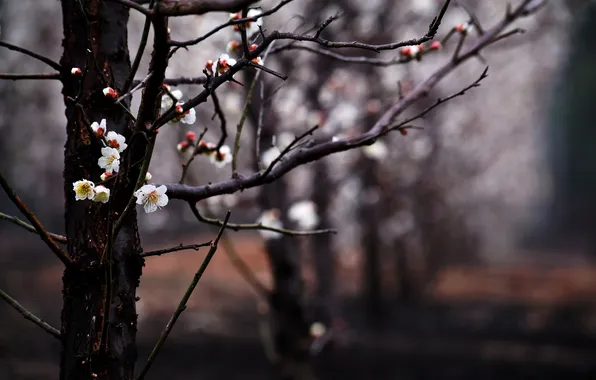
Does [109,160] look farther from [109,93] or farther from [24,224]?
[24,224]

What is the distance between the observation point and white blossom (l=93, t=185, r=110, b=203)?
5.16ft

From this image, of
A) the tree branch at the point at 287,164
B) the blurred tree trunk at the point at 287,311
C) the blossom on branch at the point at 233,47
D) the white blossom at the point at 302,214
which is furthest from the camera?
the white blossom at the point at 302,214

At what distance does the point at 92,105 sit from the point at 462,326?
10.0 meters

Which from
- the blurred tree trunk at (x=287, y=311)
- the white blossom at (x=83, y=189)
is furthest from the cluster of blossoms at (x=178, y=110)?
the blurred tree trunk at (x=287, y=311)

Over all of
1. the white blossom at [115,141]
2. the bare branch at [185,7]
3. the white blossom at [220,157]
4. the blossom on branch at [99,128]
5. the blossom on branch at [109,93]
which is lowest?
the white blossom at [115,141]

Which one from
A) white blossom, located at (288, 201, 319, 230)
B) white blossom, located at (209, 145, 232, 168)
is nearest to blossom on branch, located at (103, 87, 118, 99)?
white blossom, located at (209, 145, 232, 168)

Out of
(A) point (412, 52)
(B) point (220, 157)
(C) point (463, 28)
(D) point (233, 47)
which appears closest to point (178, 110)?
(B) point (220, 157)

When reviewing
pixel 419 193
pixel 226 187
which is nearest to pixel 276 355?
pixel 226 187

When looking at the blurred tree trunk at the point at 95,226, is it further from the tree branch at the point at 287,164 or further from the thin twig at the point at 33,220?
the tree branch at the point at 287,164

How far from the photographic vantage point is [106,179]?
1603 mm

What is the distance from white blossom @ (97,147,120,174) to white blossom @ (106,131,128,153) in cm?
2

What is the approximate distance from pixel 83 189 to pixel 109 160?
11 centimetres

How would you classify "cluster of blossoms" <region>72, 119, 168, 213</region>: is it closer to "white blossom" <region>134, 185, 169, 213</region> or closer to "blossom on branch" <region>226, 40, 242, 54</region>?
"white blossom" <region>134, 185, 169, 213</region>

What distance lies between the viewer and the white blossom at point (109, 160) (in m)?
1.61
